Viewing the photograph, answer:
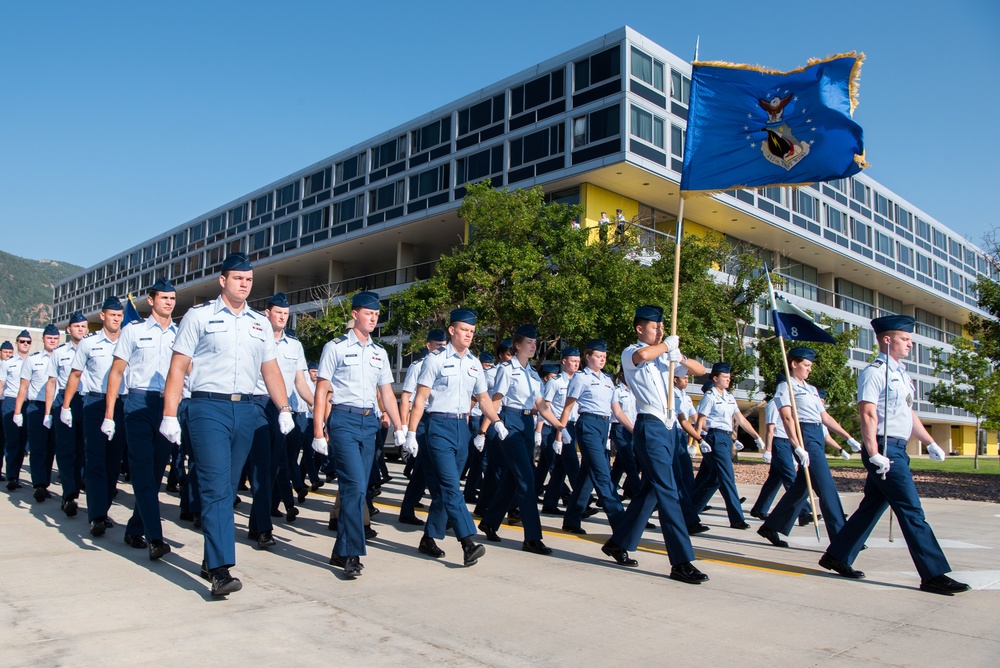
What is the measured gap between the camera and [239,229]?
177 feet

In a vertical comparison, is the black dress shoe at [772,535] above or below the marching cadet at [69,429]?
below

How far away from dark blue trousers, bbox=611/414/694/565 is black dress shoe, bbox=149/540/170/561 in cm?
365

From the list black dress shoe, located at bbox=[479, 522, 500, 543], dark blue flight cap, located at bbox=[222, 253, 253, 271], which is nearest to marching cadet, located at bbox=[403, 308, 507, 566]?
black dress shoe, located at bbox=[479, 522, 500, 543]

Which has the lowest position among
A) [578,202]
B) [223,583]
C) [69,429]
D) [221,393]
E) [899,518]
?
[223,583]

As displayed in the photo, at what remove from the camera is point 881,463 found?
6066mm

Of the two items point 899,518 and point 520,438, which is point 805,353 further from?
point 520,438

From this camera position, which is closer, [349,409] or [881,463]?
→ [881,463]

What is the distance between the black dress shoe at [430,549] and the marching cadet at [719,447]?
4.17 m

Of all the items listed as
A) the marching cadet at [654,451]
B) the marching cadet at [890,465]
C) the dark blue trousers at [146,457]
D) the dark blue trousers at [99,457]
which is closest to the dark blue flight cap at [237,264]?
the dark blue trousers at [146,457]

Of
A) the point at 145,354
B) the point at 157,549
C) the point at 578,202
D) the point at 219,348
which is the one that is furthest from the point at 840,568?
the point at 578,202

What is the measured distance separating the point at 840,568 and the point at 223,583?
15.8 feet

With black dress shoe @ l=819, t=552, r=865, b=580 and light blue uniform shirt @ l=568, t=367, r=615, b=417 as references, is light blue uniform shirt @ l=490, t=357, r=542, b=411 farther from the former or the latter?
black dress shoe @ l=819, t=552, r=865, b=580

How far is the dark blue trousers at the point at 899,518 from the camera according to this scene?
19.5ft

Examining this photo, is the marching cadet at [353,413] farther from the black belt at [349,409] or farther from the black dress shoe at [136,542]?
the black dress shoe at [136,542]
